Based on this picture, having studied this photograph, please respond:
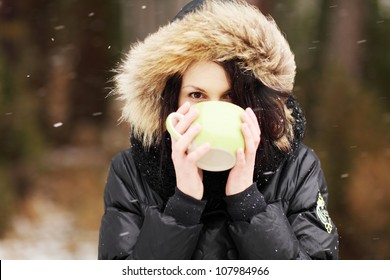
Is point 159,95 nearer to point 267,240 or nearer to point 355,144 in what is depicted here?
point 267,240

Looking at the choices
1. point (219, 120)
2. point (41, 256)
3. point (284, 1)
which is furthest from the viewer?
point (41, 256)

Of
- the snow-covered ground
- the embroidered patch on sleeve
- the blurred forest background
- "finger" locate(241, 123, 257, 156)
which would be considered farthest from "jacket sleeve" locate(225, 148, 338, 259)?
the snow-covered ground

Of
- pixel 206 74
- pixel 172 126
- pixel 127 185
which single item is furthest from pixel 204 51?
pixel 127 185

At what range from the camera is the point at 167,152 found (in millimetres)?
1006

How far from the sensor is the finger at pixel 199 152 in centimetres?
87

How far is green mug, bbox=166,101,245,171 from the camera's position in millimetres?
883

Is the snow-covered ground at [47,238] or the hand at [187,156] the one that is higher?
the hand at [187,156]

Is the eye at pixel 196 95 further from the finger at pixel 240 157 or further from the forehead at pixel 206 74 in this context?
the finger at pixel 240 157

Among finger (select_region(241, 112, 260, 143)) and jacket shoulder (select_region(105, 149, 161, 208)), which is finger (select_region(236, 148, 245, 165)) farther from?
jacket shoulder (select_region(105, 149, 161, 208))

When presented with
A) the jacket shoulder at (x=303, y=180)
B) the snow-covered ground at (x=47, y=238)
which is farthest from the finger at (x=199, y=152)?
the snow-covered ground at (x=47, y=238)

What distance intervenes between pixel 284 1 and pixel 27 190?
1682mm

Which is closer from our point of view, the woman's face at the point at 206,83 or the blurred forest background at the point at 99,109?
the woman's face at the point at 206,83

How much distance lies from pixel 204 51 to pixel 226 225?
290 mm
